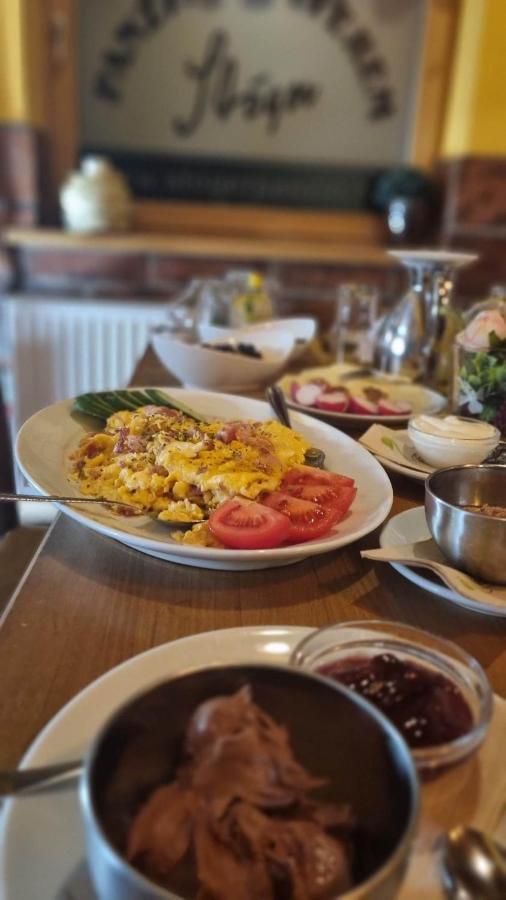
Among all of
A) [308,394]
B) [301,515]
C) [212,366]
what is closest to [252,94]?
[212,366]

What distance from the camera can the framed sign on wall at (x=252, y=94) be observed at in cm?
288

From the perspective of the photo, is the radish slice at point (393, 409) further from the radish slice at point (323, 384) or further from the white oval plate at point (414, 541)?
the white oval plate at point (414, 541)

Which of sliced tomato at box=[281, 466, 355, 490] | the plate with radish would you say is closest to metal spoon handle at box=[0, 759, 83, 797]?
sliced tomato at box=[281, 466, 355, 490]

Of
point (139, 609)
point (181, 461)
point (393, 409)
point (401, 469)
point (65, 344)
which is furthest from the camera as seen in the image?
point (65, 344)

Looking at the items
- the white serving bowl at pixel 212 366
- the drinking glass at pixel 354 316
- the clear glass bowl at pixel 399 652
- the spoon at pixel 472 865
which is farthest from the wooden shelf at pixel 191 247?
the spoon at pixel 472 865

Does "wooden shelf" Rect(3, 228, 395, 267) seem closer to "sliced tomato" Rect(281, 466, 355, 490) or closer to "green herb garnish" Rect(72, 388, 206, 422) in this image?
"green herb garnish" Rect(72, 388, 206, 422)

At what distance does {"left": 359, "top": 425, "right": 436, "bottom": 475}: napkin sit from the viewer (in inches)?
41.4

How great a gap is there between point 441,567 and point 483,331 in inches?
23.7

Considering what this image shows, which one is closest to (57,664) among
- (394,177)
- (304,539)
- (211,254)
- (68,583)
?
(68,583)

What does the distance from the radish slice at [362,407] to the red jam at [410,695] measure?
2.64 ft

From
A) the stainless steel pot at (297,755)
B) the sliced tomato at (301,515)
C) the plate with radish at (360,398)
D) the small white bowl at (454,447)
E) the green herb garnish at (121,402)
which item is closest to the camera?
the stainless steel pot at (297,755)

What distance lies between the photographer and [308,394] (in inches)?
53.2

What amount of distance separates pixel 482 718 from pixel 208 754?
0.64 ft

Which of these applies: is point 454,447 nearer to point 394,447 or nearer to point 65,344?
point 394,447
